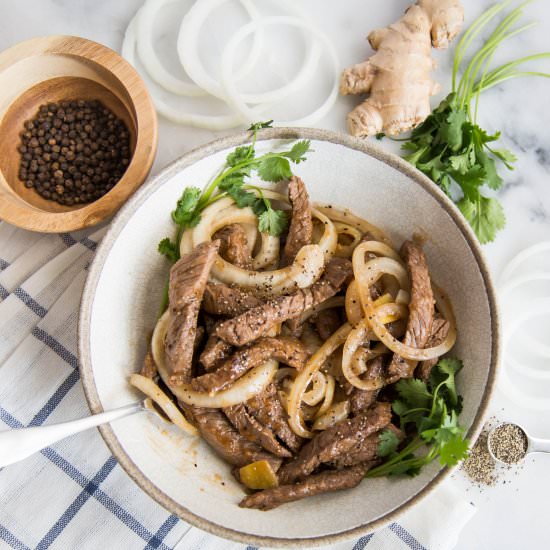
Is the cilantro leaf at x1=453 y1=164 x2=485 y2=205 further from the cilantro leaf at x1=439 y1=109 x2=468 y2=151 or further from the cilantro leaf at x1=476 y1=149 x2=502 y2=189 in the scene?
the cilantro leaf at x1=439 y1=109 x2=468 y2=151

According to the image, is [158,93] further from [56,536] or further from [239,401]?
[56,536]

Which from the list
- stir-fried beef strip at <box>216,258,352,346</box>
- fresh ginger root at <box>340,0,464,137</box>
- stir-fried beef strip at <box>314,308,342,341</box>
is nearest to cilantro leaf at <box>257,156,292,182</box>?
stir-fried beef strip at <box>216,258,352,346</box>

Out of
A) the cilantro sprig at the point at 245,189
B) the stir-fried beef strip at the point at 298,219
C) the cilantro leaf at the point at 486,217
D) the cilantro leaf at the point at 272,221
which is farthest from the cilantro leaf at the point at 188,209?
the cilantro leaf at the point at 486,217

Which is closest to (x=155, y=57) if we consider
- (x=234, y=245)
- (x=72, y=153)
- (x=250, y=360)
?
(x=72, y=153)

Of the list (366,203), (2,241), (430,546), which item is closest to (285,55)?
(366,203)

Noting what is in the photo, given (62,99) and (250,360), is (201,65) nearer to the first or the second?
(62,99)

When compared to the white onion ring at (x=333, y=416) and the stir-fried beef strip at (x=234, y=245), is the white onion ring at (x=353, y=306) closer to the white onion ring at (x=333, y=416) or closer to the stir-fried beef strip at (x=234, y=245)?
the white onion ring at (x=333, y=416)
